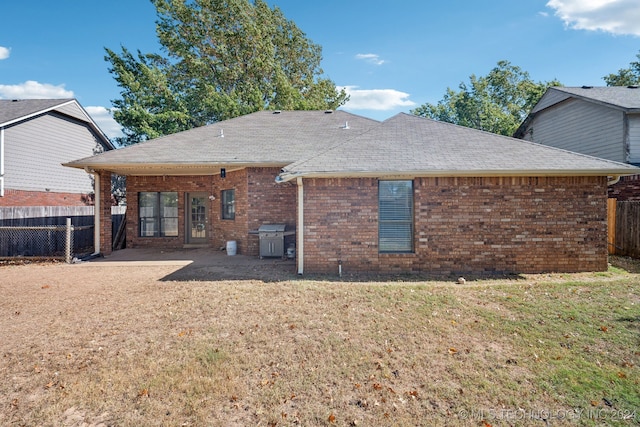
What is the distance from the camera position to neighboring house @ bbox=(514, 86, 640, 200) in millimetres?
12250

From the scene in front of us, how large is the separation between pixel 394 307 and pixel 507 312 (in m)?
1.81

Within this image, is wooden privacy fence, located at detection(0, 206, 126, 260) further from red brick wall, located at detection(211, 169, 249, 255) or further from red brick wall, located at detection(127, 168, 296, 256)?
red brick wall, located at detection(211, 169, 249, 255)

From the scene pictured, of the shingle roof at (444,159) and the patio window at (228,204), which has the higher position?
the shingle roof at (444,159)

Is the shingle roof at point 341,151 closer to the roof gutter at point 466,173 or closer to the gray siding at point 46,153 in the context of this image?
the roof gutter at point 466,173

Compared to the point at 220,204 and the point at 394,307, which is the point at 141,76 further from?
the point at 394,307

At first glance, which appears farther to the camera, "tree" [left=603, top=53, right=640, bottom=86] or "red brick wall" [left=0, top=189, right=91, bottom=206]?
"tree" [left=603, top=53, right=640, bottom=86]

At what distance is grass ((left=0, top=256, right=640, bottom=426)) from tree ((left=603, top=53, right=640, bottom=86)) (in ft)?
110

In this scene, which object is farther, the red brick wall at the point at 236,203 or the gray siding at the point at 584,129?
the gray siding at the point at 584,129

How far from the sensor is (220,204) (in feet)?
38.5

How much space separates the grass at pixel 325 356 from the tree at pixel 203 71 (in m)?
17.4

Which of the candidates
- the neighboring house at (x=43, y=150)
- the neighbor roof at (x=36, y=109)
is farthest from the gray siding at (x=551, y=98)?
the neighbor roof at (x=36, y=109)

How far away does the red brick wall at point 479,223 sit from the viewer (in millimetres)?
7559

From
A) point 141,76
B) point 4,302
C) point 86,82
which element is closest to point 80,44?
point 86,82

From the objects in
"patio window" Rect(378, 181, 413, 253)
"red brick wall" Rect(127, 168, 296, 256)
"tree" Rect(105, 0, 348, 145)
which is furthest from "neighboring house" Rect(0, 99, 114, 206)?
"patio window" Rect(378, 181, 413, 253)
